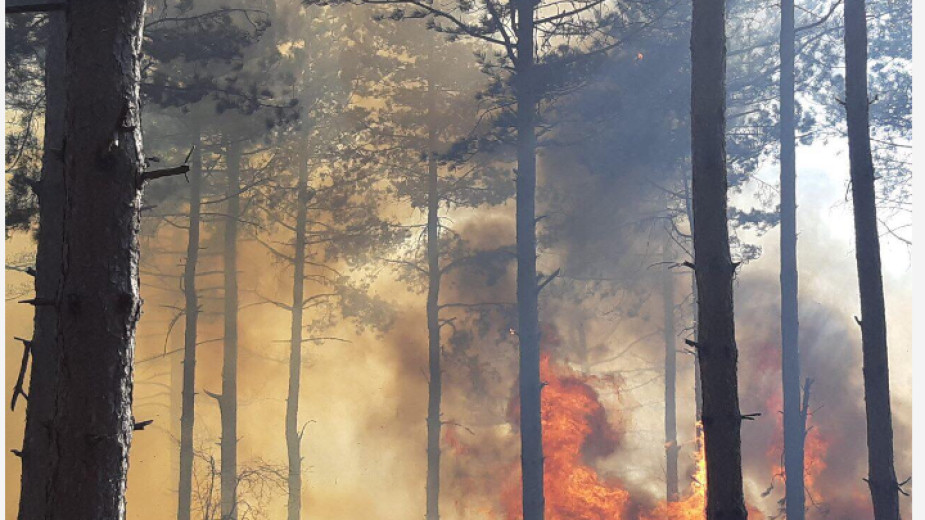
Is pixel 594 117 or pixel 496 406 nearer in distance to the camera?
pixel 594 117

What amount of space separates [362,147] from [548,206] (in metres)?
5.06

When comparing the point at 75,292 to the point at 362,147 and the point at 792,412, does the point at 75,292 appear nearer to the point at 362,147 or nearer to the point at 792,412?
the point at 792,412

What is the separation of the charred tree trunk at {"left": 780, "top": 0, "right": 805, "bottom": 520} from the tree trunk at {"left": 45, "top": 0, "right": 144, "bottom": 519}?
Answer: 534 inches

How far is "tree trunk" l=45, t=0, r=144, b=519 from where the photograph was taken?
4254mm

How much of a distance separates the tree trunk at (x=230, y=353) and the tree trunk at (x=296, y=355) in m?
1.32

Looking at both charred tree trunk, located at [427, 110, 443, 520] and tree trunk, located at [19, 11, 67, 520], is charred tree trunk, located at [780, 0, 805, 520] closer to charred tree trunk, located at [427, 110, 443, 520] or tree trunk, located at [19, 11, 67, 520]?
charred tree trunk, located at [427, 110, 443, 520]

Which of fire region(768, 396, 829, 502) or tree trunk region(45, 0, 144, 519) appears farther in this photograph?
fire region(768, 396, 829, 502)

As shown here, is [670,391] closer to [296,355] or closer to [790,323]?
[790,323]

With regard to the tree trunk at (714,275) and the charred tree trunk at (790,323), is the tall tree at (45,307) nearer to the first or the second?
the tree trunk at (714,275)

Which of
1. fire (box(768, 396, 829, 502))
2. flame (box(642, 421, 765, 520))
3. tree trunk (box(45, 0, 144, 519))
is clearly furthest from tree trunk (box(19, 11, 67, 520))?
fire (box(768, 396, 829, 502))

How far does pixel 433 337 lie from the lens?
20.5 metres

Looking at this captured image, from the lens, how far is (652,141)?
66.9 ft

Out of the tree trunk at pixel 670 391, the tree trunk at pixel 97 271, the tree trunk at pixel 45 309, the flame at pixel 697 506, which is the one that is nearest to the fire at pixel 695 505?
the flame at pixel 697 506

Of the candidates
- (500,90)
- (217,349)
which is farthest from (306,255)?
(500,90)
